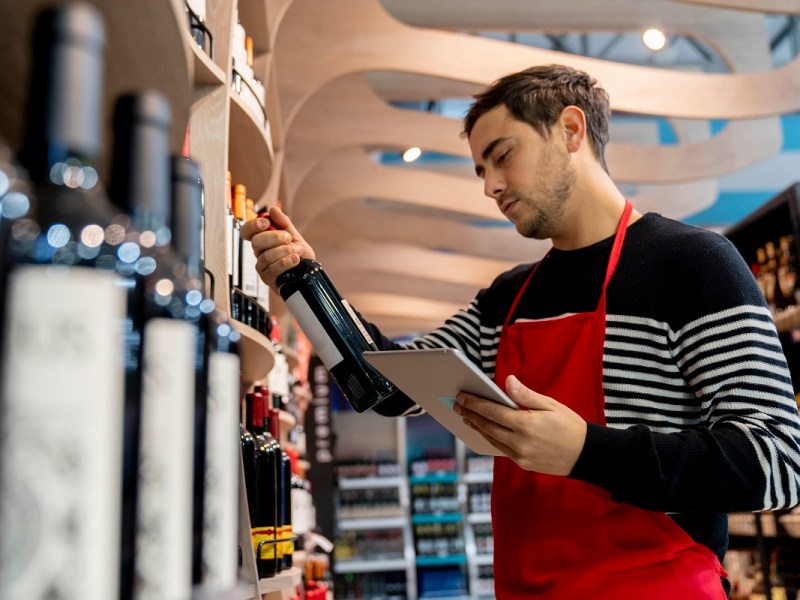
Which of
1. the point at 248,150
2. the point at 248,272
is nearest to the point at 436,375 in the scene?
the point at 248,272

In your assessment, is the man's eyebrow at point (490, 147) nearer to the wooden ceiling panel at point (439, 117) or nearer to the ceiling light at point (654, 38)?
the wooden ceiling panel at point (439, 117)

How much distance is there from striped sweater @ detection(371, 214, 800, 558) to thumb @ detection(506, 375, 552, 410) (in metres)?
0.10

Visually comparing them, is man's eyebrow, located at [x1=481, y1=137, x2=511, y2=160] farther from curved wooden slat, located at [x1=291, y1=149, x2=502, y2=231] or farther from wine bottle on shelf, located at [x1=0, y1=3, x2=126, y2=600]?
curved wooden slat, located at [x1=291, y1=149, x2=502, y2=231]

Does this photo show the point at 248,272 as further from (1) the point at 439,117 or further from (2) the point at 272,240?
(1) the point at 439,117

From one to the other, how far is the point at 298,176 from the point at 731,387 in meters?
4.12

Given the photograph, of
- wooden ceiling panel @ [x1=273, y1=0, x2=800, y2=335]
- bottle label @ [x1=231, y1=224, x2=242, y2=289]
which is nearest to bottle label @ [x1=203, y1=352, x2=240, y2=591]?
bottle label @ [x1=231, y1=224, x2=242, y2=289]

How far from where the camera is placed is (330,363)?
1.92 meters

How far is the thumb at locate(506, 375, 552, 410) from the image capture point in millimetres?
1490

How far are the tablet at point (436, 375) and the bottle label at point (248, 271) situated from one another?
2.20 ft

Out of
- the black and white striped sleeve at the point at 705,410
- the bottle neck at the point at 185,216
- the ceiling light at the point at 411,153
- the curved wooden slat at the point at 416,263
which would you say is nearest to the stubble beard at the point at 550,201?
the black and white striped sleeve at the point at 705,410

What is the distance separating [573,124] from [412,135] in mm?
3729

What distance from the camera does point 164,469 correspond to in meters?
0.64

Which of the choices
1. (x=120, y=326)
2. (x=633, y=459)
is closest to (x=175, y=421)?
(x=120, y=326)

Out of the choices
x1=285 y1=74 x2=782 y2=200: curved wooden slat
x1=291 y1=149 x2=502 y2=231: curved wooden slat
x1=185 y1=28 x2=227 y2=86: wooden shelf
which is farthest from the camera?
x1=291 y1=149 x2=502 y2=231: curved wooden slat
